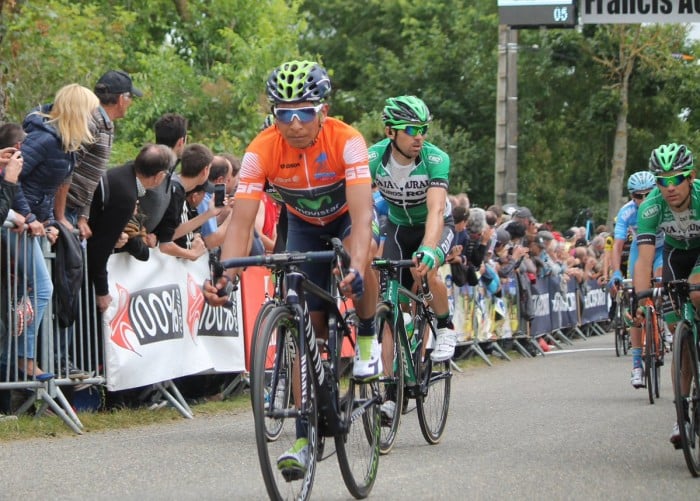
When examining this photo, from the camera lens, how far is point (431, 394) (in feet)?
31.7

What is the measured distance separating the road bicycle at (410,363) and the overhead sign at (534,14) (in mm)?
14418

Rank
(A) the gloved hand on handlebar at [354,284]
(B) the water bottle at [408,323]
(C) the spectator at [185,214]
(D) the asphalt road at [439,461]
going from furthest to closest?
(C) the spectator at [185,214], (B) the water bottle at [408,323], (D) the asphalt road at [439,461], (A) the gloved hand on handlebar at [354,284]

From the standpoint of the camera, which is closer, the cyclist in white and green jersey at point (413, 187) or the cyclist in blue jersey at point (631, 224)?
the cyclist in white and green jersey at point (413, 187)

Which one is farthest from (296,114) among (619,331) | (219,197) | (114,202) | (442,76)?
(442,76)

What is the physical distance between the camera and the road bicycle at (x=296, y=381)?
5883 mm

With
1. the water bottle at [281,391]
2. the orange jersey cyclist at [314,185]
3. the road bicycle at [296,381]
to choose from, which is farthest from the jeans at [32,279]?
the water bottle at [281,391]

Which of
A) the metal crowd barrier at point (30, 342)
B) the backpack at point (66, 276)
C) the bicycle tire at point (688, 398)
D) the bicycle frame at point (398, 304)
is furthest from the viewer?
the backpack at point (66, 276)

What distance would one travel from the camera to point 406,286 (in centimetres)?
959

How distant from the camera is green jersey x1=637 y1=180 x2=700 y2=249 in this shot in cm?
913

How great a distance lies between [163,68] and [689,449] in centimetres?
2466

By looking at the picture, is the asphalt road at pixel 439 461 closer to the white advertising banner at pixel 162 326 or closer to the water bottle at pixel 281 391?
the white advertising banner at pixel 162 326

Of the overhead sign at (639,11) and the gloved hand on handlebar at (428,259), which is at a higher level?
the overhead sign at (639,11)

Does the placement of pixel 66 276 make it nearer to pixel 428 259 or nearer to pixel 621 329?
pixel 428 259

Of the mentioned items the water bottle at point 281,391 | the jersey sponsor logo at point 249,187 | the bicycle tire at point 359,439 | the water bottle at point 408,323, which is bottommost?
the bicycle tire at point 359,439
